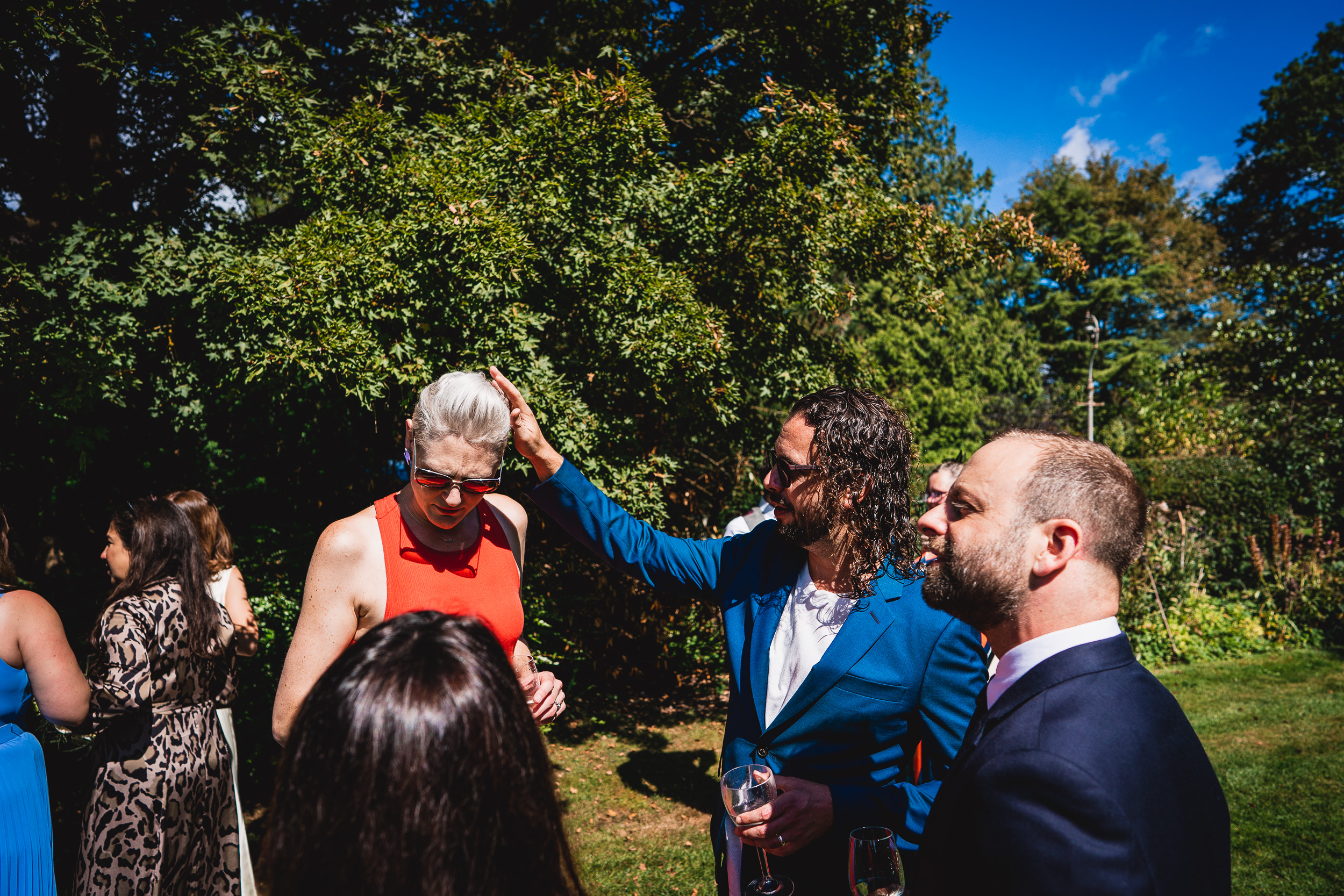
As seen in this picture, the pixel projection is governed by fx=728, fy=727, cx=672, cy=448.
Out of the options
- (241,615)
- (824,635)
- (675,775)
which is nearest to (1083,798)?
(824,635)

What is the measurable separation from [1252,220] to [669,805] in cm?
3177

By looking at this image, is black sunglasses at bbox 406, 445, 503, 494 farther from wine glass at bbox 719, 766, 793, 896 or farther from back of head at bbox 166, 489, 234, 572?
back of head at bbox 166, 489, 234, 572

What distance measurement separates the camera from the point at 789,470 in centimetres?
242

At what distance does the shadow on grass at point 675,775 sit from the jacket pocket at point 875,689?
4344 mm

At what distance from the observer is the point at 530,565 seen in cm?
735

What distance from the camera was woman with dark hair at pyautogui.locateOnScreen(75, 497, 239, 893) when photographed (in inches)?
120

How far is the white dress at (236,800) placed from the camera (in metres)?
3.71

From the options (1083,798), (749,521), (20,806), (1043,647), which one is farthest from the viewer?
(749,521)

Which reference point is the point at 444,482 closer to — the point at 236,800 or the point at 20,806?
the point at 20,806

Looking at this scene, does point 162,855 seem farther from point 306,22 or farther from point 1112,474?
point 306,22

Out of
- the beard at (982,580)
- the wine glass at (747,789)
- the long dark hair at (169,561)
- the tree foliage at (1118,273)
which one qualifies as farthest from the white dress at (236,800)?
the tree foliage at (1118,273)

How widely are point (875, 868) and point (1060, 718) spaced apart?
2.30 feet

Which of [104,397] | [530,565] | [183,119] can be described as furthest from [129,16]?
[530,565]

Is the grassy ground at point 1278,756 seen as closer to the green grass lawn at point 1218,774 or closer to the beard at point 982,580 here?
the green grass lawn at point 1218,774
